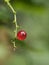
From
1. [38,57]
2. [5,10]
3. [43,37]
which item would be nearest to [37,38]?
[43,37]

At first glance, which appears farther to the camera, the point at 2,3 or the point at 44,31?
the point at 44,31

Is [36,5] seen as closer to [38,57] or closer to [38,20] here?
[38,20]

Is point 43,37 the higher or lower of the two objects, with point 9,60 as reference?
higher

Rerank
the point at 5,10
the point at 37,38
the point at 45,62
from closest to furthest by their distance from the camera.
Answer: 1. the point at 5,10
2. the point at 45,62
3. the point at 37,38

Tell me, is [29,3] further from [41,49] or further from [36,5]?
[41,49]

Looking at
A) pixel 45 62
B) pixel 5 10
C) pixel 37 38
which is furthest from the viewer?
pixel 37 38

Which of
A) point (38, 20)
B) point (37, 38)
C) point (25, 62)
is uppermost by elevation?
point (38, 20)
